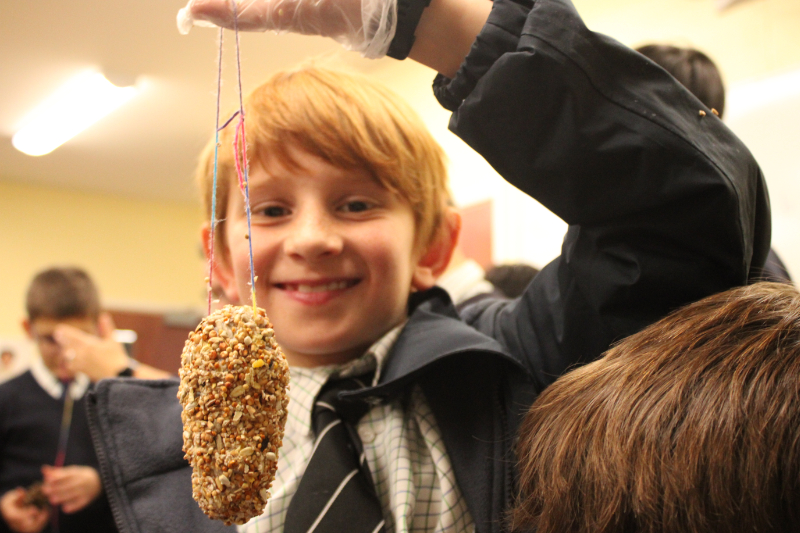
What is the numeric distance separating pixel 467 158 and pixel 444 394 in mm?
2008

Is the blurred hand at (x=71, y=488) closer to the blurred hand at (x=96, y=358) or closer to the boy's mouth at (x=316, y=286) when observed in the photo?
the blurred hand at (x=96, y=358)

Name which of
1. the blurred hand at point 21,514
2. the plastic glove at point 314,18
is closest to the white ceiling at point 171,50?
the plastic glove at point 314,18

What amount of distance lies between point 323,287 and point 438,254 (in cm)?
24

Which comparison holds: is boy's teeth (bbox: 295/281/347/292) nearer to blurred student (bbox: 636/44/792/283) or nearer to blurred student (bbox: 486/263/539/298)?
blurred student (bbox: 636/44/792/283)

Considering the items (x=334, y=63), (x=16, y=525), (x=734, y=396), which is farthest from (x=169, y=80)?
(x=734, y=396)

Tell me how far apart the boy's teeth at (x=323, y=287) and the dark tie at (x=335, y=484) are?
0.40ft

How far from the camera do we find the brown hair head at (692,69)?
1124 mm

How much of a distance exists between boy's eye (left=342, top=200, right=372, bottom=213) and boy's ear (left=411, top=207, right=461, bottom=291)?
0.15 m

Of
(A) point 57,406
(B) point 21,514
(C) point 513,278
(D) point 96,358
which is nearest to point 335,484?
(D) point 96,358

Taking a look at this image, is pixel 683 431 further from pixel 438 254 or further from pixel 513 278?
pixel 513 278

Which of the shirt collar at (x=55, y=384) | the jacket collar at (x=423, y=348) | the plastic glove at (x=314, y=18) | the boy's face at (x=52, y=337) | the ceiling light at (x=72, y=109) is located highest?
the ceiling light at (x=72, y=109)

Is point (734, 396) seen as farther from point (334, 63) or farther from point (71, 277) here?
point (71, 277)

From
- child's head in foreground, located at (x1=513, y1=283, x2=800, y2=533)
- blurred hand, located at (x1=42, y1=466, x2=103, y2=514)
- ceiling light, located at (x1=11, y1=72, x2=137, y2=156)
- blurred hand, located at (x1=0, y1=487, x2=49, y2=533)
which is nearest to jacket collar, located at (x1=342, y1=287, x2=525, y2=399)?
child's head in foreground, located at (x1=513, y1=283, x2=800, y2=533)

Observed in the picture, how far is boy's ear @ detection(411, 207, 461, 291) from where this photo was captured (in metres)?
0.91
